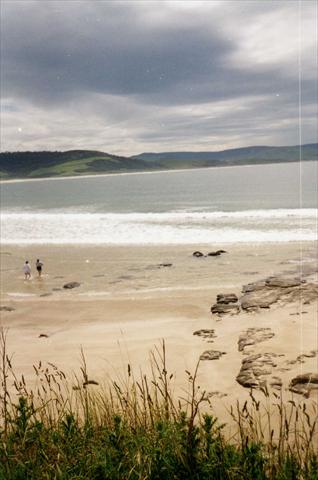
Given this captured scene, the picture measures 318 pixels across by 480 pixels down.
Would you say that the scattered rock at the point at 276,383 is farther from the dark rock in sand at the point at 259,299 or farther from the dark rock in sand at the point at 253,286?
the dark rock in sand at the point at 253,286

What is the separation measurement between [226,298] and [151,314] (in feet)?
9.45

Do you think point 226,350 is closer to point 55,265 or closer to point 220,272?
point 220,272

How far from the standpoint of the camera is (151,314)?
607 inches

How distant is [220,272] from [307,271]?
405 cm

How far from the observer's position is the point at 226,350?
1088 cm

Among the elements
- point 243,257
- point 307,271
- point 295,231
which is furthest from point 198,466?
point 295,231

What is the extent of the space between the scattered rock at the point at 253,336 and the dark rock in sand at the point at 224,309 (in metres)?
2.24

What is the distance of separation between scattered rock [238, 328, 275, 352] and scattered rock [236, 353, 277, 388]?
2.81ft

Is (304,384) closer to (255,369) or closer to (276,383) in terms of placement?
(276,383)

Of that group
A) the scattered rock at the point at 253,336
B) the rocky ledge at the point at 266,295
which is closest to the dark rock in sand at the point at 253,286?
the rocky ledge at the point at 266,295

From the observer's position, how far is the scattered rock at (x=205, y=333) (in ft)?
39.8

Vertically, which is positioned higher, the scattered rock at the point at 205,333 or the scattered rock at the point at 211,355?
the scattered rock at the point at 211,355

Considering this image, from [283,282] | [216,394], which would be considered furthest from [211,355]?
[283,282]

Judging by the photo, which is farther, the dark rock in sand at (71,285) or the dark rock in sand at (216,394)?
the dark rock in sand at (71,285)
